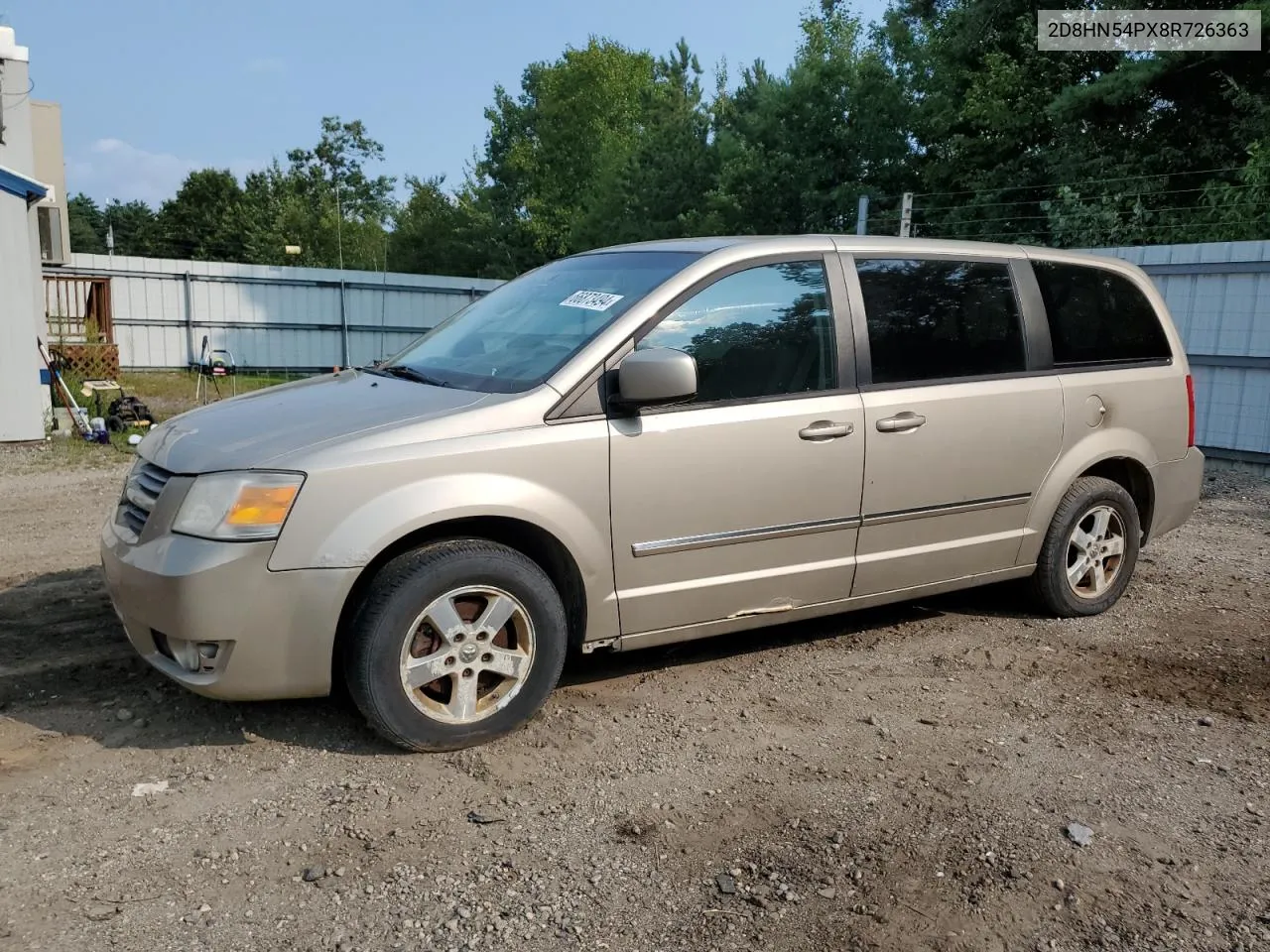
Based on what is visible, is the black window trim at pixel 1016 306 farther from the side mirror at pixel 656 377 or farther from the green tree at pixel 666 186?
the green tree at pixel 666 186

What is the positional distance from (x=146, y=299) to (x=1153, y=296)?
71.3ft

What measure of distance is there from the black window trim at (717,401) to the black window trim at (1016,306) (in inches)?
1.9

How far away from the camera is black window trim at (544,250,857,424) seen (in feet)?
12.3

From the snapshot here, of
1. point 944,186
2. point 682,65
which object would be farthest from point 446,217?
point 944,186

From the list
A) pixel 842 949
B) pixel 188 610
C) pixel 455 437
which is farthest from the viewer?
pixel 455 437

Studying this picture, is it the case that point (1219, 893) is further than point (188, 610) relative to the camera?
No

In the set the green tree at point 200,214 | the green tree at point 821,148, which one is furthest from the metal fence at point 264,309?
the green tree at point 200,214

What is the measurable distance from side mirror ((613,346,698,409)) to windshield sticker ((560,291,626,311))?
1.48 ft

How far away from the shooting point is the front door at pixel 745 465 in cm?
387

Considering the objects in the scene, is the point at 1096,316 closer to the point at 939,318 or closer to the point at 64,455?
the point at 939,318

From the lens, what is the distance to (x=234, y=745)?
362 centimetres

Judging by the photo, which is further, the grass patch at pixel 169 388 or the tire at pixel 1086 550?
the grass patch at pixel 169 388

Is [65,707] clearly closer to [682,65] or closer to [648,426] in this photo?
[648,426]

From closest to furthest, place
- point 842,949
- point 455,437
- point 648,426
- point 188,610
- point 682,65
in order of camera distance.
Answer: point 842,949 → point 188,610 → point 455,437 → point 648,426 → point 682,65
